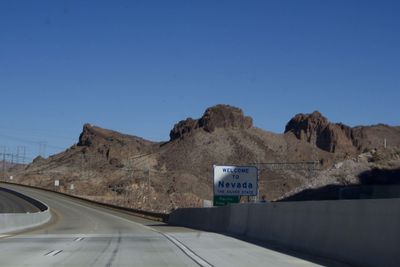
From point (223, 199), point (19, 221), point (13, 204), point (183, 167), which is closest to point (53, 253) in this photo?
point (19, 221)

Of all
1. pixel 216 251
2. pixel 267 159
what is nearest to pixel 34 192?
pixel 267 159

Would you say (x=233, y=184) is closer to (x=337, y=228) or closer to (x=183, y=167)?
(x=337, y=228)

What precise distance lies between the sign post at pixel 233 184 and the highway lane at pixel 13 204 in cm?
3902

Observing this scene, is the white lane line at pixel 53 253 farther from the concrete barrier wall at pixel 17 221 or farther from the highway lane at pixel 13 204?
the highway lane at pixel 13 204

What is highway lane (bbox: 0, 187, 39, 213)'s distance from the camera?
82750mm

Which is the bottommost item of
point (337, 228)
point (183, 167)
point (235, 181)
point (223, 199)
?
point (337, 228)

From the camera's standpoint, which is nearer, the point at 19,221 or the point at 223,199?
the point at 19,221

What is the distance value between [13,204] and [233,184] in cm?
5073

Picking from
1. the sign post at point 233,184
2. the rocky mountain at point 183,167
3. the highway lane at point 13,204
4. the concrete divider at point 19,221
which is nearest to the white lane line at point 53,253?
the concrete divider at point 19,221

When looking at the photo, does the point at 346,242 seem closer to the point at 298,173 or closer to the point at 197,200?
the point at 197,200

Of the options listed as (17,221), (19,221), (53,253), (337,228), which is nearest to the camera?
(337,228)

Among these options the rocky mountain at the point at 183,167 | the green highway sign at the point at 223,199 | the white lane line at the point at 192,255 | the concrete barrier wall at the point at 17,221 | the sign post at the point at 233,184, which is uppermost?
the rocky mountain at the point at 183,167

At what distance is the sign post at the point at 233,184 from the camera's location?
4841 centimetres

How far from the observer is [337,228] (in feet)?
60.1
